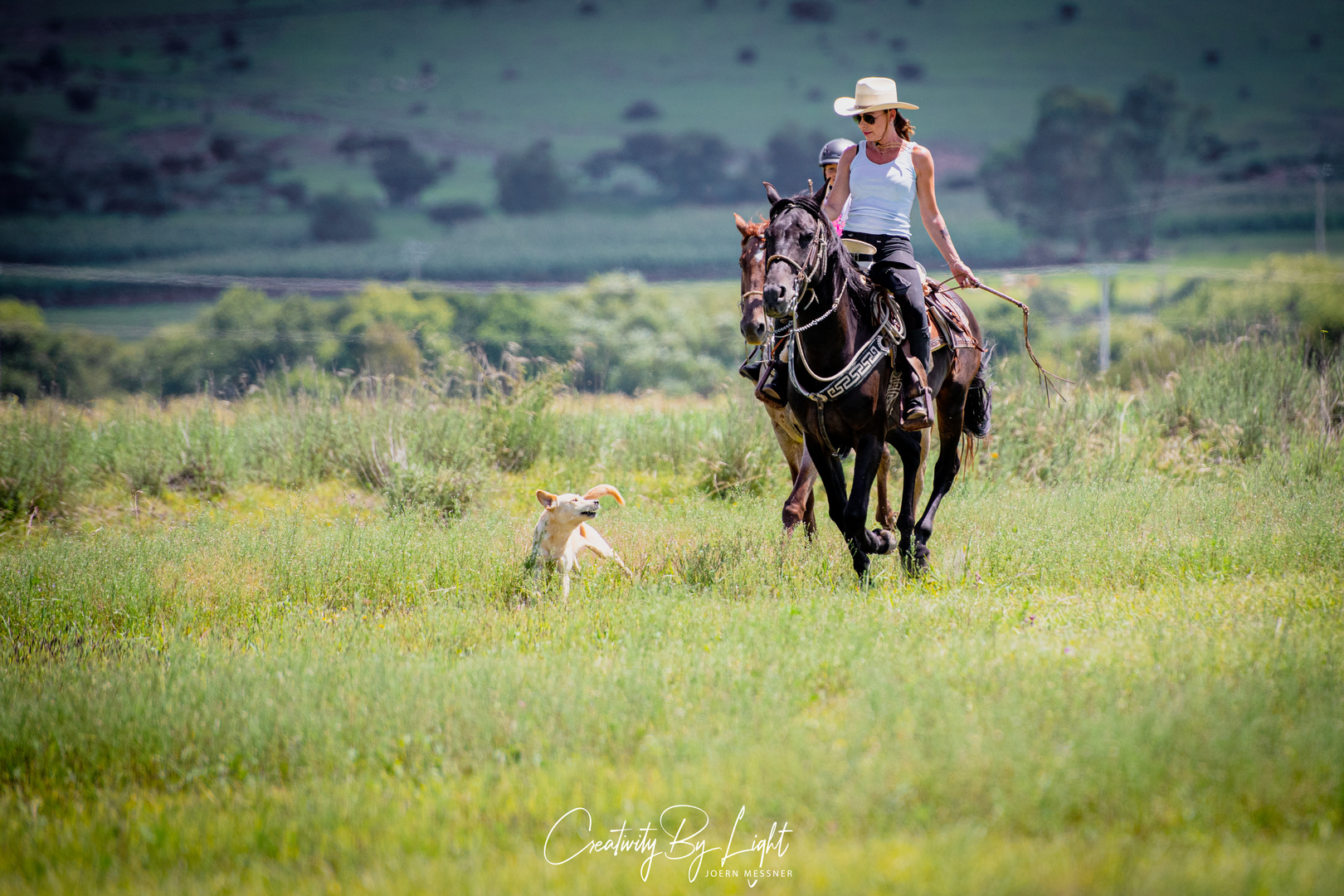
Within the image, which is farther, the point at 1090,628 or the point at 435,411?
the point at 435,411

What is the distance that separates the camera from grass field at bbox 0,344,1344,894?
12.3 ft

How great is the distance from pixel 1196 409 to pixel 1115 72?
315 feet

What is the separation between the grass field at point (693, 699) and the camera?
3.76 m

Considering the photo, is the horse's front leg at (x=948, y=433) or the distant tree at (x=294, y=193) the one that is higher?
the distant tree at (x=294, y=193)

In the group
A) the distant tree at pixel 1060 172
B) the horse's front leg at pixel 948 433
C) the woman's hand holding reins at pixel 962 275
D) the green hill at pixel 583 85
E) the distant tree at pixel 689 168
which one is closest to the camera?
the woman's hand holding reins at pixel 962 275

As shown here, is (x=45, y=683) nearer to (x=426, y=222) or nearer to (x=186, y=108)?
(x=426, y=222)

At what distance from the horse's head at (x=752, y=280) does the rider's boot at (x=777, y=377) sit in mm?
292

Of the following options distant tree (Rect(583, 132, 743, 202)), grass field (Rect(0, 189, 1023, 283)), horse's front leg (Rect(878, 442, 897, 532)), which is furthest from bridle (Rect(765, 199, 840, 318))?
distant tree (Rect(583, 132, 743, 202))

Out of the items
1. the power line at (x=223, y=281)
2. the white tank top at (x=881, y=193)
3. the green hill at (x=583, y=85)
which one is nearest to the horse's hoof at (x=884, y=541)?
the white tank top at (x=881, y=193)

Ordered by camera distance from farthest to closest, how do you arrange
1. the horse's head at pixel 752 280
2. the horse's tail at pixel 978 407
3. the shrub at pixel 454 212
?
the shrub at pixel 454 212, the horse's tail at pixel 978 407, the horse's head at pixel 752 280

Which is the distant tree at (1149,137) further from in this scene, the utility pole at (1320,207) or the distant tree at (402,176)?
the distant tree at (402,176)

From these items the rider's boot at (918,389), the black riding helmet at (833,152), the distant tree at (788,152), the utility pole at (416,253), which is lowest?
the rider's boot at (918,389)

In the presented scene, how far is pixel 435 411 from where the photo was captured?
12.7 meters

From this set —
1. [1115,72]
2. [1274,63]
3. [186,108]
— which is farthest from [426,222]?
[1274,63]
